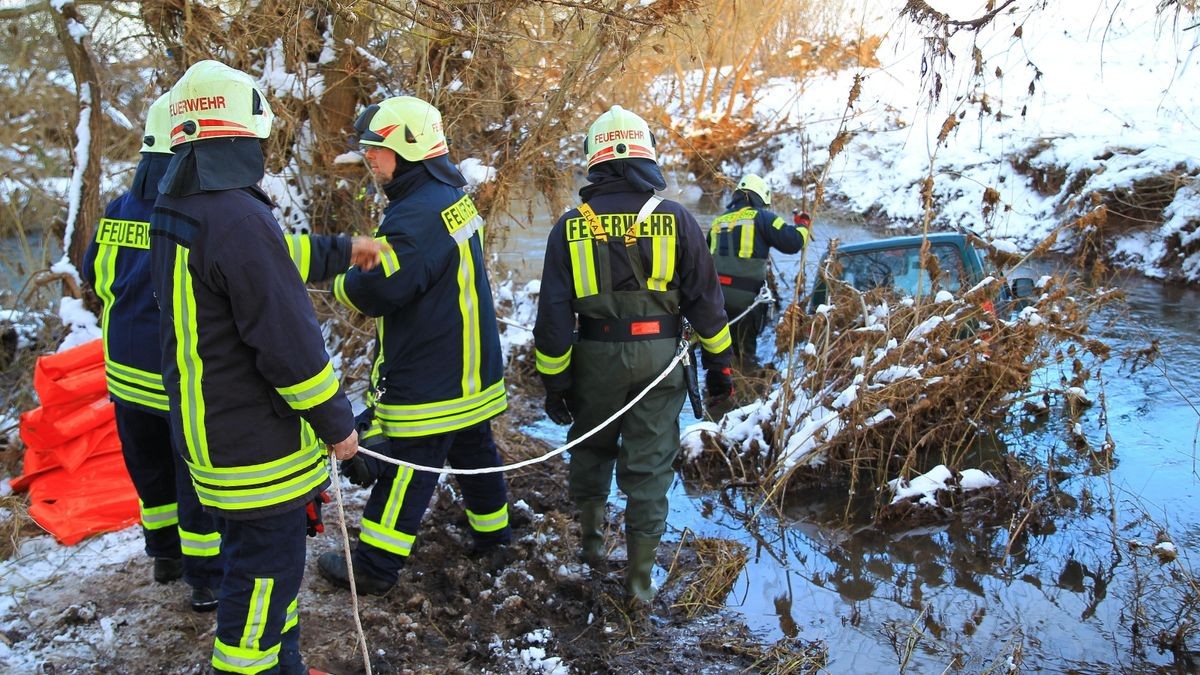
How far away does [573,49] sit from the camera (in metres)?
5.19

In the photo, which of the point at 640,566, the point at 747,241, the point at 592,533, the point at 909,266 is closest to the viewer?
the point at 640,566

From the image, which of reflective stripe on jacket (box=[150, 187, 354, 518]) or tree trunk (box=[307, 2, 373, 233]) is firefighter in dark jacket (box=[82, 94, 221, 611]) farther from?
tree trunk (box=[307, 2, 373, 233])

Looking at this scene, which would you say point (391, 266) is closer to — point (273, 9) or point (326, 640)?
point (326, 640)

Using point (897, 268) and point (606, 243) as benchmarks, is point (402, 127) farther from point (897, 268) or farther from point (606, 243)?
point (897, 268)

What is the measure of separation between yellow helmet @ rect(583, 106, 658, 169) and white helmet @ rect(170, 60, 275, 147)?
1.58 metres

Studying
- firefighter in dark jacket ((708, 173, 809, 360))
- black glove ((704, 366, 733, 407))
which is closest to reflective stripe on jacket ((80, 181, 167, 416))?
black glove ((704, 366, 733, 407))

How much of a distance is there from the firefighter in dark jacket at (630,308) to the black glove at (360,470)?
847mm

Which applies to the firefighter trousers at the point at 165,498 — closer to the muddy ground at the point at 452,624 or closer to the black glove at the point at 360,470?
the muddy ground at the point at 452,624

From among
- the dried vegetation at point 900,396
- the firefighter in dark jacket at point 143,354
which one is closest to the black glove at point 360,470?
the firefighter in dark jacket at point 143,354

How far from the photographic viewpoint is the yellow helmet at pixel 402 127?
3424 millimetres

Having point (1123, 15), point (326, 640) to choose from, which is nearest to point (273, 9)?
point (326, 640)

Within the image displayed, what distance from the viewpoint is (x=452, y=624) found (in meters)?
3.53

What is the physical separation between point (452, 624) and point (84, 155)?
383 cm

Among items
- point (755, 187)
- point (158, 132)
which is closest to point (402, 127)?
point (158, 132)
